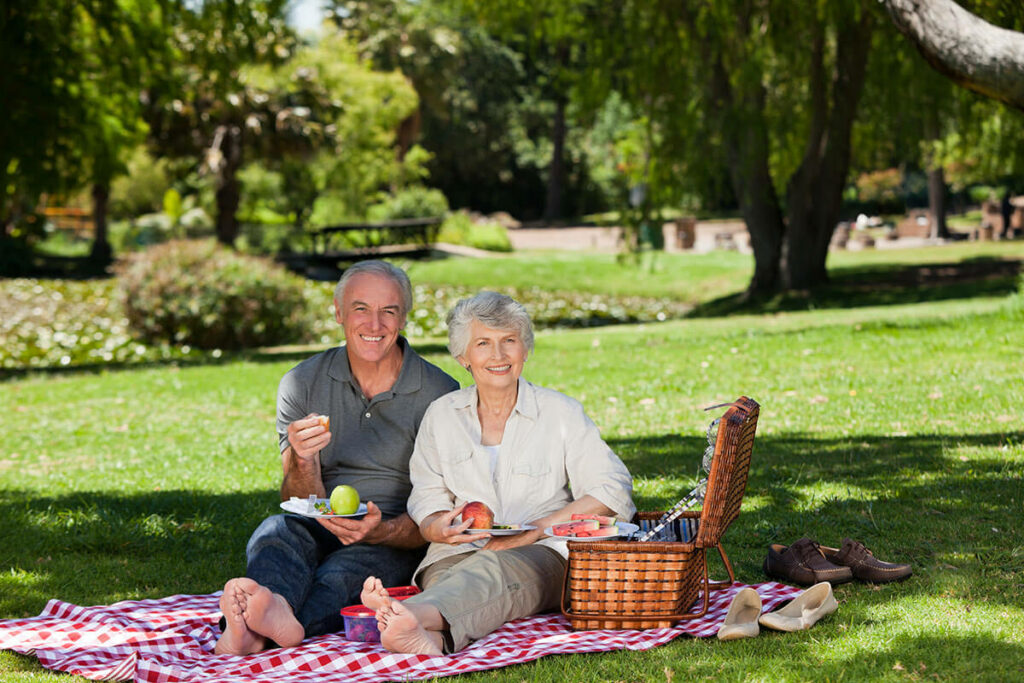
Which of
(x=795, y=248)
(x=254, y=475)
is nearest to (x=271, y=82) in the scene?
(x=795, y=248)

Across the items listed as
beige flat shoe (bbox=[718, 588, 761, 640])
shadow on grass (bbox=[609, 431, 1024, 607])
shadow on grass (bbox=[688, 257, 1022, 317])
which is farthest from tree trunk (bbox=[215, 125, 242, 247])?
beige flat shoe (bbox=[718, 588, 761, 640])

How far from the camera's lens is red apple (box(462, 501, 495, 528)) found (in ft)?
15.8

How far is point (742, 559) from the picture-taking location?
5883mm

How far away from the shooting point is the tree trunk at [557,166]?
51312 mm

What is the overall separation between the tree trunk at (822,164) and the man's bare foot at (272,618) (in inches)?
653

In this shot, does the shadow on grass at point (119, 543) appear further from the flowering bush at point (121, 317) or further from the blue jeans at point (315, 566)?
the flowering bush at point (121, 317)

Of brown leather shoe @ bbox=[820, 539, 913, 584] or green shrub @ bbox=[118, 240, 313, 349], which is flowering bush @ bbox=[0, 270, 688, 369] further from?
brown leather shoe @ bbox=[820, 539, 913, 584]

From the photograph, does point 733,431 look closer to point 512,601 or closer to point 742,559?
point 512,601

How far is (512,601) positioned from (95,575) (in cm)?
250

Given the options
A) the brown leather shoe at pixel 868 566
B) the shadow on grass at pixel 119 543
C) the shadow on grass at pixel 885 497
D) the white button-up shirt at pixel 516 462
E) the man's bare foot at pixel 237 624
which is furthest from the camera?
the shadow on grass at pixel 119 543

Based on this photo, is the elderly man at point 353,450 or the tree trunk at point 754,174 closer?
the elderly man at point 353,450

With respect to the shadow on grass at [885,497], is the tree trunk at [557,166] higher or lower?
higher

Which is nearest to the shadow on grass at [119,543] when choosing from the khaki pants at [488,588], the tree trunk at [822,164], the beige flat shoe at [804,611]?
the khaki pants at [488,588]

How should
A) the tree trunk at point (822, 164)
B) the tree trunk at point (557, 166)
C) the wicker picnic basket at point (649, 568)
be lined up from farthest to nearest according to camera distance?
the tree trunk at point (557, 166)
the tree trunk at point (822, 164)
the wicker picnic basket at point (649, 568)
